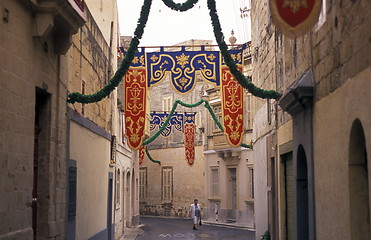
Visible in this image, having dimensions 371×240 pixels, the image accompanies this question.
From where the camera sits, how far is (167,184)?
41.1 metres

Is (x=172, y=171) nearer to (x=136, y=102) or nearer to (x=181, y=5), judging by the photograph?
(x=136, y=102)

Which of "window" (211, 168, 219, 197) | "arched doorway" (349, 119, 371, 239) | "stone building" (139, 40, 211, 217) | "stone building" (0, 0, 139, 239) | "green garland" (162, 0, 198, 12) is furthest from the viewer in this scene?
"stone building" (139, 40, 211, 217)

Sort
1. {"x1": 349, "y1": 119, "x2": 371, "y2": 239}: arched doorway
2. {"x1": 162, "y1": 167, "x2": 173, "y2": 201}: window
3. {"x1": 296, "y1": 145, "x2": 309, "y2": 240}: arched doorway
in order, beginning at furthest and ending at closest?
{"x1": 162, "y1": 167, "x2": 173, "y2": 201}: window < {"x1": 296, "y1": 145, "x2": 309, "y2": 240}: arched doorway < {"x1": 349, "y1": 119, "x2": 371, "y2": 239}: arched doorway

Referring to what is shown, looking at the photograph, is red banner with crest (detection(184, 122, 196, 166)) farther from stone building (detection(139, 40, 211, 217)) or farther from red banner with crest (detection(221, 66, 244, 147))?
red banner with crest (detection(221, 66, 244, 147))

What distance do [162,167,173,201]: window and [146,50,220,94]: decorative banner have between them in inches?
933

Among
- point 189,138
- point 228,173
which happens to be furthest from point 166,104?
point 228,173

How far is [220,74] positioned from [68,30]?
29.6ft

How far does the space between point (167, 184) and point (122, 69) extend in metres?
31.0

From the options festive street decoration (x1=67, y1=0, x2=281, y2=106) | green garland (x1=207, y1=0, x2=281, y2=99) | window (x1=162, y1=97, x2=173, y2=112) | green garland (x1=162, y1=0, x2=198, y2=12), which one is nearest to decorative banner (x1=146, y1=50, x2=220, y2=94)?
green garland (x1=162, y1=0, x2=198, y2=12)

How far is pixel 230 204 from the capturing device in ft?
105

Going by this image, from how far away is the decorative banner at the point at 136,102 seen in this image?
55.8ft

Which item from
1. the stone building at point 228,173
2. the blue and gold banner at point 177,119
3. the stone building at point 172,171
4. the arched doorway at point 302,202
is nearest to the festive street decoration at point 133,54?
the arched doorway at point 302,202

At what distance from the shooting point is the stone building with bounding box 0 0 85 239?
700 cm

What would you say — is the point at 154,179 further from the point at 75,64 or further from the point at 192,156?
the point at 75,64
